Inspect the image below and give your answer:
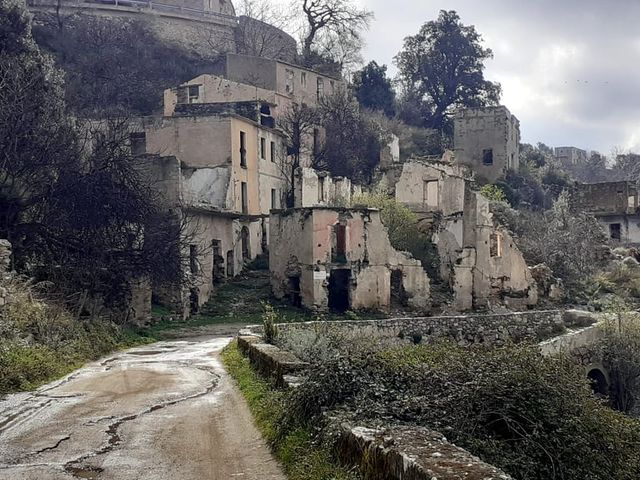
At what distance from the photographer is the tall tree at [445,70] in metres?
65.8

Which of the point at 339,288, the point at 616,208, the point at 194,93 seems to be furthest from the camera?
the point at 616,208

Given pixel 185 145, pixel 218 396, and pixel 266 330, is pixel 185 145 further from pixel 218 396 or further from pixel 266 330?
pixel 218 396

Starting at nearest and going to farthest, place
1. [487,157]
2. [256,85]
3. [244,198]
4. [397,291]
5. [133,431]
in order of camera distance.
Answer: [133,431]
[397,291]
[244,198]
[256,85]
[487,157]

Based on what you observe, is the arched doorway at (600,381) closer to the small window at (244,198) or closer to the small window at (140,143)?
the small window at (244,198)

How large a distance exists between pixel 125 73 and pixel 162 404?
47889mm

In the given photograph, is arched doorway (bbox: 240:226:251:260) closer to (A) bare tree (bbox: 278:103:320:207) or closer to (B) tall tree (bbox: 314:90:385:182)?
(A) bare tree (bbox: 278:103:320:207)

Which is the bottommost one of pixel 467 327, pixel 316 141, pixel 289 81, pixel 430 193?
pixel 467 327

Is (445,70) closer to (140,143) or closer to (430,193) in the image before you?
(430,193)

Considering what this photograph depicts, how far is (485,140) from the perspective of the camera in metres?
A: 57.8

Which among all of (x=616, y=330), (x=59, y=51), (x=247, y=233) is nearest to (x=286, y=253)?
(x=247, y=233)

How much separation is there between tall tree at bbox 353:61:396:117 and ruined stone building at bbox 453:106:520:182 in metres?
8.13

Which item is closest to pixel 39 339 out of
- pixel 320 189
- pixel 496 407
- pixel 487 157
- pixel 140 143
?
pixel 496 407

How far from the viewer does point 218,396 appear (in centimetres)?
1219

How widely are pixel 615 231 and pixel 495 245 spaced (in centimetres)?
2512
